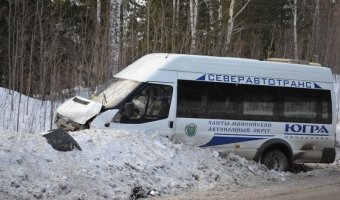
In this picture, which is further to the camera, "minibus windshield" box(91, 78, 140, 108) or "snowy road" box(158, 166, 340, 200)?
"minibus windshield" box(91, 78, 140, 108)

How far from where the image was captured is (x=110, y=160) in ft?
30.2

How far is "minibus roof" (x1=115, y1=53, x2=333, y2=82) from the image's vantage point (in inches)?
421

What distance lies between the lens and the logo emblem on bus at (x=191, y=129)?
10709mm

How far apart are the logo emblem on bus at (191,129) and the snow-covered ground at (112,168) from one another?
1.07 feet

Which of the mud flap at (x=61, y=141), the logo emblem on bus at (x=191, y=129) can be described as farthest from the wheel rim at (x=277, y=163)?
the mud flap at (x=61, y=141)

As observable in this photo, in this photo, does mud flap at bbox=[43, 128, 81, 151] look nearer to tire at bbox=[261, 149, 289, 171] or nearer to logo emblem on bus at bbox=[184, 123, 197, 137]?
logo emblem on bus at bbox=[184, 123, 197, 137]

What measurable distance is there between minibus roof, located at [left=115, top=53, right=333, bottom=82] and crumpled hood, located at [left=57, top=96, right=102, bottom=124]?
102 cm

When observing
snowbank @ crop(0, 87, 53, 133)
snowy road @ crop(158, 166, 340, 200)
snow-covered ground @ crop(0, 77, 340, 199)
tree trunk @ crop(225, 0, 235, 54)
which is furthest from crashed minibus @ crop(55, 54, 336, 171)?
tree trunk @ crop(225, 0, 235, 54)

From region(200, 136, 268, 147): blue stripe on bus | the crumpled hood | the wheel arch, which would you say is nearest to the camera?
the crumpled hood

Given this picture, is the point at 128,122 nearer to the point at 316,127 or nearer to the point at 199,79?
the point at 199,79

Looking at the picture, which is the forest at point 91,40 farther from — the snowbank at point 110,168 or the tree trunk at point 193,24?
the snowbank at point 110,168

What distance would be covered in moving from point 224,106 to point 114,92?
2.33 meters

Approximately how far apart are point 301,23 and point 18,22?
25948 mm

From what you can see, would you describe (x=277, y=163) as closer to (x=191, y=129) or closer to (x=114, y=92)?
(x=191, y=129)
